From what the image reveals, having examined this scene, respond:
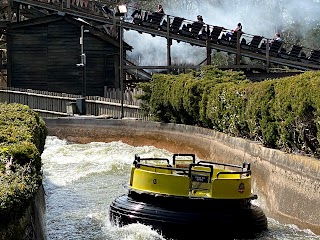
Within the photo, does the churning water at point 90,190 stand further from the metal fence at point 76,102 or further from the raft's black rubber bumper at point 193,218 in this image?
the metal fence at point 76,102

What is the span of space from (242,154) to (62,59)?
25489mm

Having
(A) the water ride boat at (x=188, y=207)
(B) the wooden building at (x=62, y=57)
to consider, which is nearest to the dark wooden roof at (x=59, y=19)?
(B) the wooden building at (x=62, y=57)

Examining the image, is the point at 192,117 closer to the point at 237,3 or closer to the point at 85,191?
the point at 85,191

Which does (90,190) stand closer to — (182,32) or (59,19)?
(182,32)

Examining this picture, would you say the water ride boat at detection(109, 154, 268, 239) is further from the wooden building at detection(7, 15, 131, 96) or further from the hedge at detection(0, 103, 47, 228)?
the wooden building at detection(7, 15, 131, 96)

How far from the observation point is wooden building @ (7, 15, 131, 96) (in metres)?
45.8

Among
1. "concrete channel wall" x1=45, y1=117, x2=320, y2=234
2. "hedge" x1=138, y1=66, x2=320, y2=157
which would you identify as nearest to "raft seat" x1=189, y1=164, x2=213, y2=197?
"concrete channel wall" x1=45, y1=117, x2=320, y2=234

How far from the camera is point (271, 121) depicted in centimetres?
2041

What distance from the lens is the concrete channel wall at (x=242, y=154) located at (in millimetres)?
16797

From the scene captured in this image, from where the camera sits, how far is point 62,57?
46.0m

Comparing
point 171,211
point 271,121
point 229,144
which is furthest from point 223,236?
point 229,144

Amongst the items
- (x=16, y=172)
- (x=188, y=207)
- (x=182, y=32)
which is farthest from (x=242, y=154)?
(x=182, y=32)

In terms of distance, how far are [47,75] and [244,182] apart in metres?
31.3

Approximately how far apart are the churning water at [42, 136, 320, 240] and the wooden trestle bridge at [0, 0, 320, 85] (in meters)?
9.45
